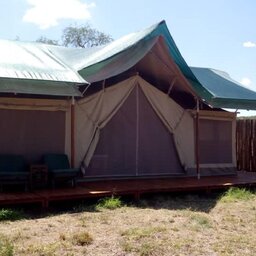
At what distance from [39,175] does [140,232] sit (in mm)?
2829

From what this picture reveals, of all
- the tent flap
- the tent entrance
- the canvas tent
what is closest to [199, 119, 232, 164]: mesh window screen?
the tent flap

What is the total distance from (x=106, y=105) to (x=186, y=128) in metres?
2.11

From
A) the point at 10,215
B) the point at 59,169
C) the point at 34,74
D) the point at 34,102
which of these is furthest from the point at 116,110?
the point at 10,215

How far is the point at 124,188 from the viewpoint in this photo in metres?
7.77

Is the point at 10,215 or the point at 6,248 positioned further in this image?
the point at 10,215

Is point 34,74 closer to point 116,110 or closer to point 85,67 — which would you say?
point 85,67

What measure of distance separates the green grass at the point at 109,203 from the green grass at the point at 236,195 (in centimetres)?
202

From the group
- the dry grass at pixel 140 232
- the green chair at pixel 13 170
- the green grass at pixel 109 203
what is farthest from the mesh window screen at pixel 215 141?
the green chair at pixel 13 170

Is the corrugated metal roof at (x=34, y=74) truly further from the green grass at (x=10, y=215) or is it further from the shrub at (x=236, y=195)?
the shrub at (x=236, y=195)

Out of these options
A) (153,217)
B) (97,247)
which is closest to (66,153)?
(153,217)

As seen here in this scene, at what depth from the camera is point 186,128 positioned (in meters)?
10.1

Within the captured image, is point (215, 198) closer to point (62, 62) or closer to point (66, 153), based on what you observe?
point (66, 153)

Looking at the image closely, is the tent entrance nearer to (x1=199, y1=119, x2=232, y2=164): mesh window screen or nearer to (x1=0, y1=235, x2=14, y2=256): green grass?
(x1=199, y1=119, x2=232, y2=164): mesh window screen

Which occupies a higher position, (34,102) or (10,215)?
(34,102)
